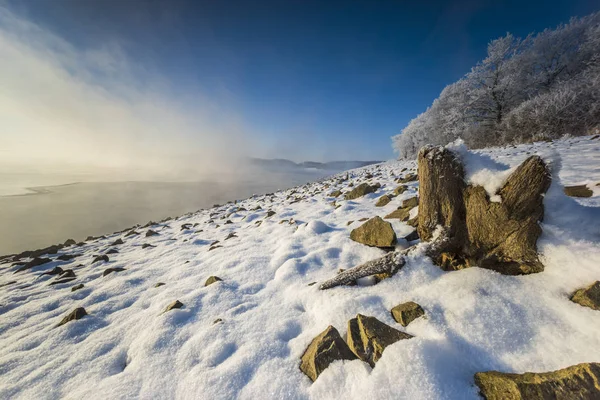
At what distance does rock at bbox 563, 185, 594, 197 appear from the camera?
13.8 ft

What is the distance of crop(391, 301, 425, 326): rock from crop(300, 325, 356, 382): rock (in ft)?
2.16

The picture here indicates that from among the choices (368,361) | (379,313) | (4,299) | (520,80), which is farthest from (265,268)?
(520,80)

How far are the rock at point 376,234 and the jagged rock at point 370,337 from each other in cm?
185

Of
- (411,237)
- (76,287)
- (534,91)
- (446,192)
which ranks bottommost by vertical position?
(76,287)

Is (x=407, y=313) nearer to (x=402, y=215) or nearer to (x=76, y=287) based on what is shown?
(x=402, y=215)

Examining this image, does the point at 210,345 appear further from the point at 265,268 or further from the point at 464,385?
the point at 464,385

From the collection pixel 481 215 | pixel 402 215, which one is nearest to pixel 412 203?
pixel 402 215

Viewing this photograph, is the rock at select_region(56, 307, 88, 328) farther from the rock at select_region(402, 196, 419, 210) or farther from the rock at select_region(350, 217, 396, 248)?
the rock at select_region(402, 196, 419, 210)

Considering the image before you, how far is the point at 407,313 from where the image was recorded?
2.42m

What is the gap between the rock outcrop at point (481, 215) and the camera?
Result: 2.53 m

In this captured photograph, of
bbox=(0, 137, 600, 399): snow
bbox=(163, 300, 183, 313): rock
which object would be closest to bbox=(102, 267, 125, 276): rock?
bbox=(0, 137, 600, 399): snow

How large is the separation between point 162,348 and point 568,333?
13.2ft

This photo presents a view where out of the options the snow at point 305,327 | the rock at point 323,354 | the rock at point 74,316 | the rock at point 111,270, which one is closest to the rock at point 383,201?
the snow at point 305,327

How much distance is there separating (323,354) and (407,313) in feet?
3.29
